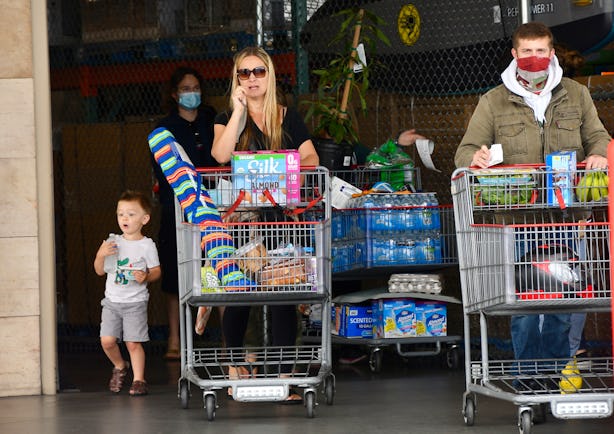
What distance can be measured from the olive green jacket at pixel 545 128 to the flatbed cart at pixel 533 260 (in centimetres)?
34

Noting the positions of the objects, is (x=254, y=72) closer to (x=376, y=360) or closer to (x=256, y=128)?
(x=256, y=128)

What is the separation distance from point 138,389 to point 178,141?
8.02ft

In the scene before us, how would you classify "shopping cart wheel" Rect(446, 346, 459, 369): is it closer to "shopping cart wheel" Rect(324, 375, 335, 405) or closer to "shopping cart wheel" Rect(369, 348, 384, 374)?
"shopping cart wheel" Rect(369, 348, 384, 374)

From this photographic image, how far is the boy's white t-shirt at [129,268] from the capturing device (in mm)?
8406

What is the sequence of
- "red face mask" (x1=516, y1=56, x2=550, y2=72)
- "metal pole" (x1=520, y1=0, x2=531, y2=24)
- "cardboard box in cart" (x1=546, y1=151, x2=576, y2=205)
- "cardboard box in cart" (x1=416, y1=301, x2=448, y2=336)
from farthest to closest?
"cardboard box in cart" (x1=416, y1=301, x2=448, y2=336) < "metal pole" (x1=520, y1=0, x2=531, y2=24) < "red face mask" (x1=516, y1=56, x2=550, y2=72) < "cardboard box in cart" (x1=546, y1=151, x2=576, y2=205)

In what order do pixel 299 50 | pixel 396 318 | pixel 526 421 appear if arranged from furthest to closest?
1. pixel 299 50
2. pixel 396 318
3. pixel 526 421

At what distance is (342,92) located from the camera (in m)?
10.5

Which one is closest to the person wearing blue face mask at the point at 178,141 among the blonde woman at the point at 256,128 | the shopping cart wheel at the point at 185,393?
the blonde woman at the point at 256,128

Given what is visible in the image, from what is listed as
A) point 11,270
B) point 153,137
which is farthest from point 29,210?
point 153,137

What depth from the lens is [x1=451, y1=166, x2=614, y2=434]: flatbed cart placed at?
19.9 feet

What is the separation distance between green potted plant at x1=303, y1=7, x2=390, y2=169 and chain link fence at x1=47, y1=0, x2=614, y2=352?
29 cm

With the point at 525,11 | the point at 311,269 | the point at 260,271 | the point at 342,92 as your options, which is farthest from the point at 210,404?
the point at 342,92

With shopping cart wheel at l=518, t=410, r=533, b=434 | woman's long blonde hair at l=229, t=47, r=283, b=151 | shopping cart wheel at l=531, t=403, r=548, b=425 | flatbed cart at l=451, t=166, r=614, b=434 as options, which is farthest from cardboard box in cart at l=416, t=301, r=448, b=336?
shopping cart wheel at l=518, t=410, r=533, b=434

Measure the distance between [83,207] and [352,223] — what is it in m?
3.65
